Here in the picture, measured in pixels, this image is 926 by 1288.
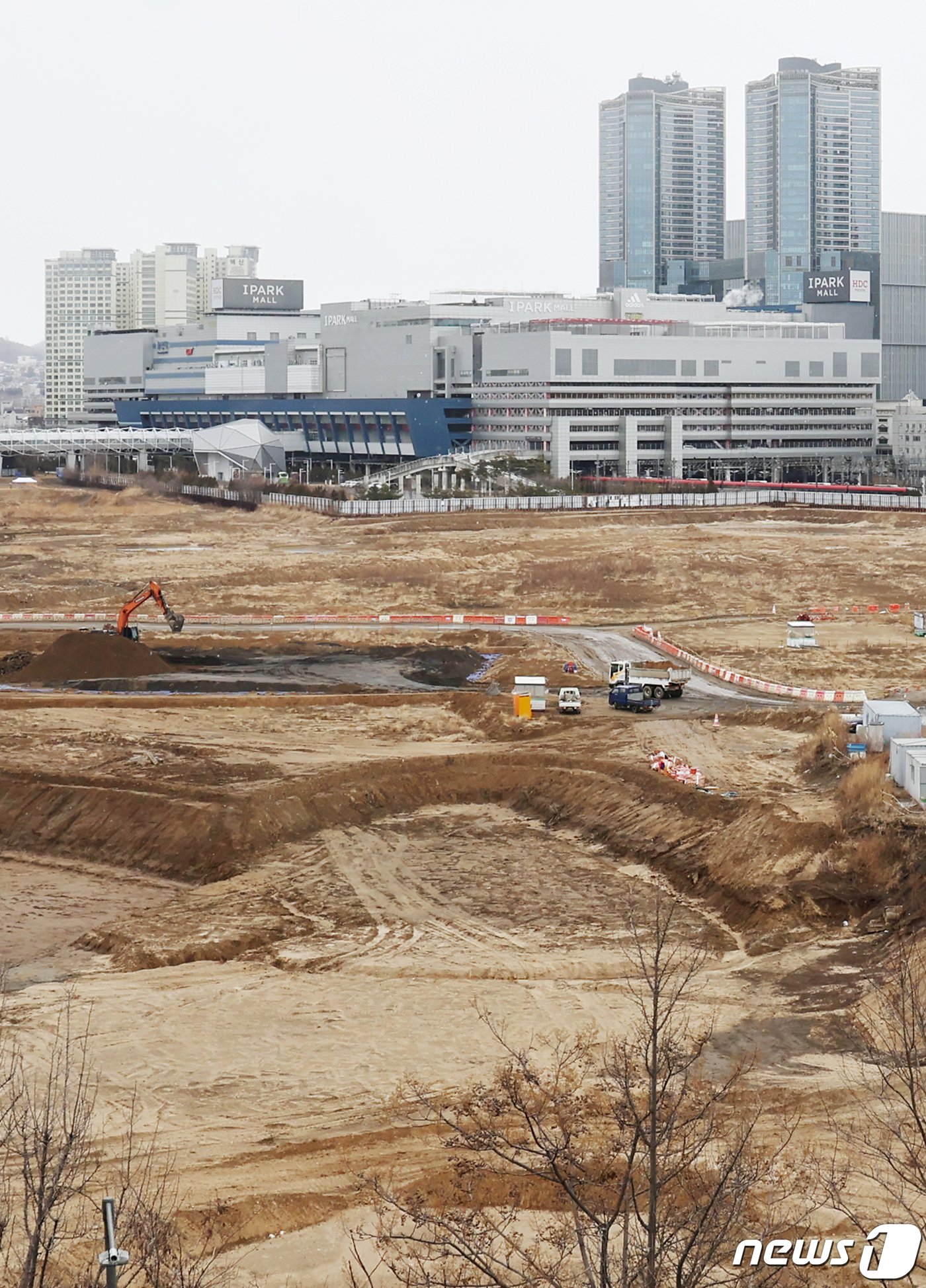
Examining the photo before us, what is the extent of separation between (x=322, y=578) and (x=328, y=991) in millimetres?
75056

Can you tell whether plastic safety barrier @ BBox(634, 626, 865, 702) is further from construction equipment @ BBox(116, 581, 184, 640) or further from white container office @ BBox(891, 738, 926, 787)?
construction equipment @ BBox(116, 581, 184, 640)

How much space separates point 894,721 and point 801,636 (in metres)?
28.3

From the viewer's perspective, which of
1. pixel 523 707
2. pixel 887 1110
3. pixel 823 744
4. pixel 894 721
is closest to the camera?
A: pixel 887 1110

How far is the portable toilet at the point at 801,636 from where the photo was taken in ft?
269

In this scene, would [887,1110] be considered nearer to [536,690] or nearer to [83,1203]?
[83,1203]

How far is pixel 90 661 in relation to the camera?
7681cm

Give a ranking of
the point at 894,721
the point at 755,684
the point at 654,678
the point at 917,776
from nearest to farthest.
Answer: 1. the point at 917,776
2. the point at 894,721
3. the point at 654,678
4. the point at 755,684

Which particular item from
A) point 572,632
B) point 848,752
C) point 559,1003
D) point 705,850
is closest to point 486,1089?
point 559,1003

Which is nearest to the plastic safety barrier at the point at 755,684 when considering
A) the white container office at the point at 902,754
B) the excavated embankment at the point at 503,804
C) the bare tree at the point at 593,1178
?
the excavated embankment at the point at 503,804

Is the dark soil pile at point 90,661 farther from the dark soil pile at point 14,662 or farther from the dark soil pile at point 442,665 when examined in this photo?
the dark soil pile at point 442,665

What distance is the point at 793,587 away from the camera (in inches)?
4193

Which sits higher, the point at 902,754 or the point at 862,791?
the point at 902,754

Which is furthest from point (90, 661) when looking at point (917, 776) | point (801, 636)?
point (917, 776)

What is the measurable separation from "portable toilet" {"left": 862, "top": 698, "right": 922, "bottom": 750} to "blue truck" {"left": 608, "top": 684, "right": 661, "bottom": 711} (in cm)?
1227
